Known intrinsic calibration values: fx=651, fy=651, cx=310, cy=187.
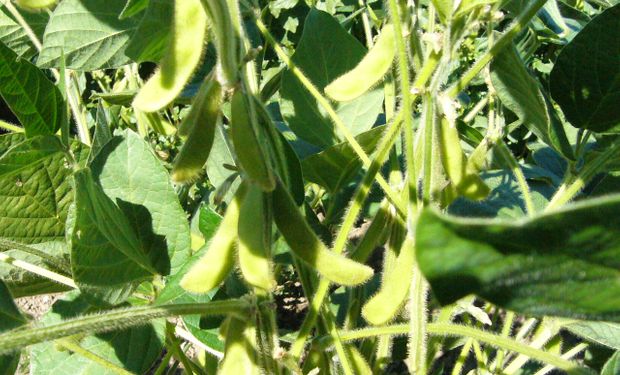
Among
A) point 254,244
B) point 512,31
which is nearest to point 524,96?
point 512,31

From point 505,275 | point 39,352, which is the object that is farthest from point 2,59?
point 505,275

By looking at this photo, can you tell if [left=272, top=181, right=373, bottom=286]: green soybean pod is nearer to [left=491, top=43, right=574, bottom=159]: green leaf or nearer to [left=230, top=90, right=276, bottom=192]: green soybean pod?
[left=230, top=90, right=276, bottom=192]: green soybean pod

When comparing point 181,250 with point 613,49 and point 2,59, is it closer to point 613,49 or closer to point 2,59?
point 2,59

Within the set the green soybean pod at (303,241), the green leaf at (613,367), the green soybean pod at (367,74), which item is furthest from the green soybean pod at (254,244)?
the green leaf at (613,367)

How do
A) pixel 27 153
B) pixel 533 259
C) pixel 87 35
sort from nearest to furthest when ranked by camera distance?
pixel 533 259 → pixel 27 153 → pixel 87 35

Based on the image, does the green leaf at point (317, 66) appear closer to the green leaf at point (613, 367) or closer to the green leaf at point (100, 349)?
the green leaf at point (100, 349)

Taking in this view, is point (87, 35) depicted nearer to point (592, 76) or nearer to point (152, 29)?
point (152, 29)
